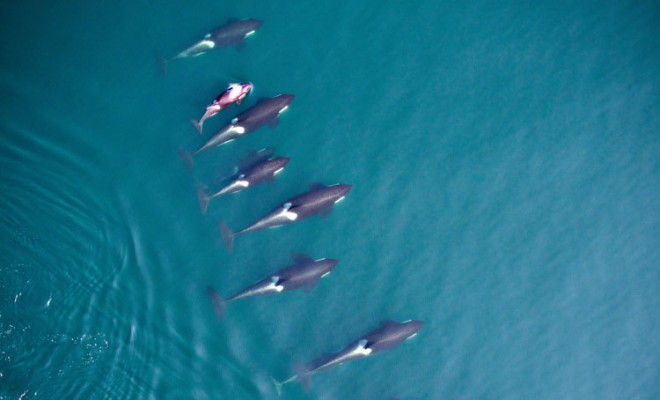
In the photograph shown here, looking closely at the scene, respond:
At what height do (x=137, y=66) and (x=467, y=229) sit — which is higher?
(x=137, y=66)

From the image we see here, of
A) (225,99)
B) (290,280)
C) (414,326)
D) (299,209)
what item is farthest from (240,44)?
(414,326)

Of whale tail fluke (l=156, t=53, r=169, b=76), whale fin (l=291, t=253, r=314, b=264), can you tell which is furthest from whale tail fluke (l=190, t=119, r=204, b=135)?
whale fin (l=291, t=253, r=314, b=264)

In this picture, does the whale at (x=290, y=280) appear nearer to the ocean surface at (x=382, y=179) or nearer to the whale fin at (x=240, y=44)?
the ocean surface at (x=382, y=179)

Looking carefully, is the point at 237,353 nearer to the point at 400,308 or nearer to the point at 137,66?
the point at 400,308

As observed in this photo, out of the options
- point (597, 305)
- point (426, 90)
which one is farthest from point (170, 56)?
point (597, 305)

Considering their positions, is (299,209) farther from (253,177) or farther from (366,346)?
(366,346)
